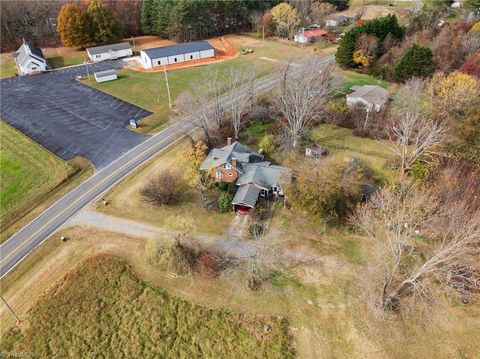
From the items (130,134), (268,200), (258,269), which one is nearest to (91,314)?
(258,269)

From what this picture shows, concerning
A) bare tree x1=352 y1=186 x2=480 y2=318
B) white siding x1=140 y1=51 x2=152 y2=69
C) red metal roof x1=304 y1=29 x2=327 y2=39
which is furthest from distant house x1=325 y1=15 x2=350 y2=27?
bare tree x1=352 y1=186 x2=480 y2=318

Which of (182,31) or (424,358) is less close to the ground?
(182,31)

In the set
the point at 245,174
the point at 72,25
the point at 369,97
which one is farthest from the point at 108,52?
the point at 369,97

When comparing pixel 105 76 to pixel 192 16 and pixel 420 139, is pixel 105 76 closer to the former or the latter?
pixel 192 16

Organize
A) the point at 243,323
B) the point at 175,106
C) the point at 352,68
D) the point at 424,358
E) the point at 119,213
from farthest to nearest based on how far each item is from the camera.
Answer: the point at 352,68 → the point at 175,106 → the point at 119,213 → the point at 243,323 → the point at 424,358

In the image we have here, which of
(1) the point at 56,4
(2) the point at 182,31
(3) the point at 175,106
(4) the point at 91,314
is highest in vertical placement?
(1) the point at 56,4

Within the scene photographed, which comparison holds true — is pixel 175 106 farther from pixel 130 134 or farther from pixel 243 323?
pixel 243 323

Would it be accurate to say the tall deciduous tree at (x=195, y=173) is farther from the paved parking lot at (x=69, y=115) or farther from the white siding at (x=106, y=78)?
the white siding at (x=106, y=78)
